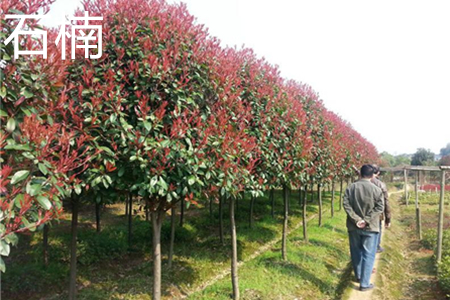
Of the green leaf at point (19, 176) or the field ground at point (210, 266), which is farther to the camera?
the field ground at point (210, 266)

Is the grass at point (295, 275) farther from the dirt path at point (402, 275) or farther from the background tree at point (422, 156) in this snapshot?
the background tree at point (422, 156)

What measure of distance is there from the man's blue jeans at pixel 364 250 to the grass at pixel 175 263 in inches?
27.2

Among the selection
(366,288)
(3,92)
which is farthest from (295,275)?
(3,92)

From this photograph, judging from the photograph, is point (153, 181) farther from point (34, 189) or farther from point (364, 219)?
point (364, 219)

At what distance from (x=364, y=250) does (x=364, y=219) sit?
0.59 metres

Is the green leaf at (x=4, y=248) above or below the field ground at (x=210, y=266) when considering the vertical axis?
above

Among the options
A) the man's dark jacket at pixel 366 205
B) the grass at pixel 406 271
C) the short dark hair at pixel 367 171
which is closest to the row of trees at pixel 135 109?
the man's dark jacket at pixel 366 205

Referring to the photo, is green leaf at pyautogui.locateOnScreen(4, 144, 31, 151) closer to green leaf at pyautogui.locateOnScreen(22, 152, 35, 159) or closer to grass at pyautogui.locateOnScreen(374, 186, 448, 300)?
green leaf at pyautogui.locateOnScreen(22, 152, 35, 159)

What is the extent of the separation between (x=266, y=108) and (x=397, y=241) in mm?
8701

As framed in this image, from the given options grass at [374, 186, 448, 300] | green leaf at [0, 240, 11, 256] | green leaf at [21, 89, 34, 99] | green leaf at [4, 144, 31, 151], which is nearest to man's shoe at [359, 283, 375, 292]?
grass at [374, 186, 448, 300]

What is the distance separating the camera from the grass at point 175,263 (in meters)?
6.96

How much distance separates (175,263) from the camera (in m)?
8.65

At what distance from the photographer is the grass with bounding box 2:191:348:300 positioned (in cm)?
696

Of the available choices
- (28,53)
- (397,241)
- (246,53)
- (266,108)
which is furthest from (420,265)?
(28,53)
